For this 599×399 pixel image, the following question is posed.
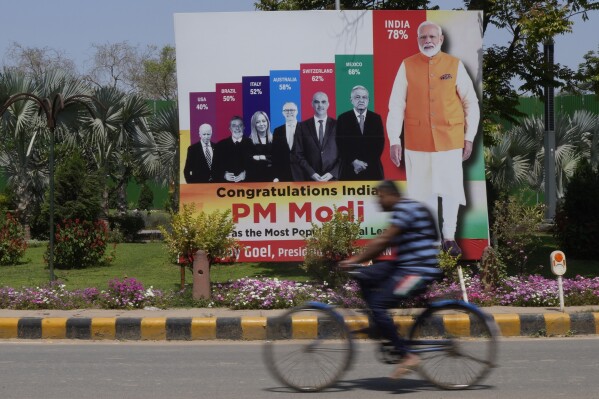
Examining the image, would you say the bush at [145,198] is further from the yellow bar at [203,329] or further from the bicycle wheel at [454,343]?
the bicycle wheel at [454,343]

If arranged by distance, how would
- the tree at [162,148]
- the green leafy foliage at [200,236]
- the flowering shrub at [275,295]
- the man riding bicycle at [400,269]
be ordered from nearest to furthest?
the man riding bicycle at [400,269], the flowering shrub at [275,295], the green leafy foliage at [200,236], the tree at [162,148]

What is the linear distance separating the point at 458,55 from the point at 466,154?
1.47 m

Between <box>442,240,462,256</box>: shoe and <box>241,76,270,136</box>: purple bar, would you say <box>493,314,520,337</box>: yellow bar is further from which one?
<box>241,76,270,136</box>: purple bar

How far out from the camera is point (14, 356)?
28.7 ft

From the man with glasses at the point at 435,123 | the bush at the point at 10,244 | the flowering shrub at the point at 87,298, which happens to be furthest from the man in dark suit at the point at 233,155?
the bush at the point at 10,244

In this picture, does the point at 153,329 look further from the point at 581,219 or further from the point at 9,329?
the point at 581,219

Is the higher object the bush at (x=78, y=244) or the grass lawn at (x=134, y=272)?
the bush at (x=78, y=244)

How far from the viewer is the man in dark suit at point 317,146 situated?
511 inches

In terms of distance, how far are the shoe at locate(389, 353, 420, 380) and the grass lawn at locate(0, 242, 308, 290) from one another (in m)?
7.00

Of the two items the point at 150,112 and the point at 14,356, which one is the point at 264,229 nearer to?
the point at 14,356

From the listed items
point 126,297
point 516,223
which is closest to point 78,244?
point 126,297

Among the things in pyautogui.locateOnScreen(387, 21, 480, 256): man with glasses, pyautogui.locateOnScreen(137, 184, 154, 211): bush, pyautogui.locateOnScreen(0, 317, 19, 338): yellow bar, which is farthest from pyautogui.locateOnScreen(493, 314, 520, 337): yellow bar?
pyautogui.locateOnScreen(137, 184, 154, 211): bush

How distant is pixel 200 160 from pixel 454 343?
23.3 feet

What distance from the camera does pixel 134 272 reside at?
53.2ft
